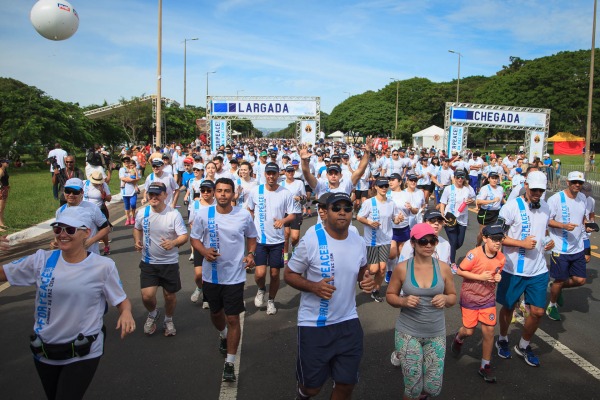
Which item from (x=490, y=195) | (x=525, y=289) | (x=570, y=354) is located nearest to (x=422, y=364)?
(x=525, y=289)

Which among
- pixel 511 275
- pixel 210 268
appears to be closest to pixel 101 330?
pixel 210 268

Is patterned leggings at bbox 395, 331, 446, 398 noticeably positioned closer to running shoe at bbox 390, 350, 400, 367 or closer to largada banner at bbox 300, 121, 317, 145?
running shoe at bbox 390, 350, 400, 367

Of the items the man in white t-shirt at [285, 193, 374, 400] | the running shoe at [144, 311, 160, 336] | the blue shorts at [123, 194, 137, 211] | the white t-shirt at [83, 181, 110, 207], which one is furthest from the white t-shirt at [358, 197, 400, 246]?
the blue shorts at [123, 194, 137, 211]

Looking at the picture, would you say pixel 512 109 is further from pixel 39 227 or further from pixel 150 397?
pixel 150 397

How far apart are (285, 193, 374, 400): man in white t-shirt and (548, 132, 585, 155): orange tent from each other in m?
56.8

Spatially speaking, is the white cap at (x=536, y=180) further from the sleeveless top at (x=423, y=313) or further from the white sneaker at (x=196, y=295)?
the white sneaker at (x=196, y=295)

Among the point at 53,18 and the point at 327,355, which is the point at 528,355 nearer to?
the point at 327,355

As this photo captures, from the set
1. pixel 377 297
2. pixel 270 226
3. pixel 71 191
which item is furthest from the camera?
pixel 377 297

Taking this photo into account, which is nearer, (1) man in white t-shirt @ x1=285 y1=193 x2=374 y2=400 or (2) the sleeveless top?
(1) man in white t-shirt @ x1=285 y1=193 x2=374 y2=400

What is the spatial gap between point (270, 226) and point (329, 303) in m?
2.96

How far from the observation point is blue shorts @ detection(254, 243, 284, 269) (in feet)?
20.2

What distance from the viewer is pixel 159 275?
5184 mm

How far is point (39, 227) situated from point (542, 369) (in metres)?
11.1

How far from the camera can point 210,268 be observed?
4539 mm
